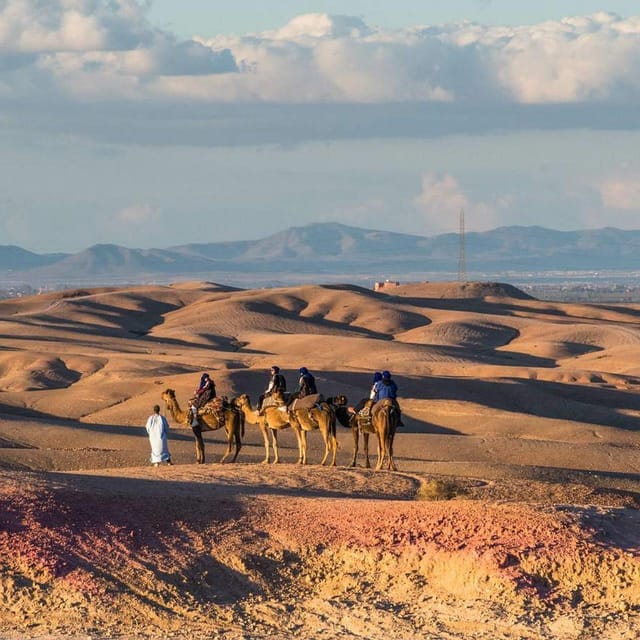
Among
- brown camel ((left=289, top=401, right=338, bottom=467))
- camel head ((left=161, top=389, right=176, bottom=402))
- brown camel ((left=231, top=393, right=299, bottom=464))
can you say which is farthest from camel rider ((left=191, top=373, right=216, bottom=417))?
brown camel ((left=289, top=401, right=338, bottom=467))

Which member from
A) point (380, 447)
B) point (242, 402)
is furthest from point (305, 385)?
point (242, 402)

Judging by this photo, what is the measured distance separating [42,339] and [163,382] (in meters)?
24.2

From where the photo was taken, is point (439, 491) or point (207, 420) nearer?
point (439, 491)

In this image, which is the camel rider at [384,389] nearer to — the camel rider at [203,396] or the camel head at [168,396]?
the camel rider at [203,396]

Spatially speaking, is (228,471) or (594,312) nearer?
(228,471)

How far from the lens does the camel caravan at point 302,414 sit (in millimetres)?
25858

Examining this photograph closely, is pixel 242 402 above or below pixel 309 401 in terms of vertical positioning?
below

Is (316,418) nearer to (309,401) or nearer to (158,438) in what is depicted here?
(309,401)

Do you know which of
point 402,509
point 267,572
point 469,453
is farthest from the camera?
point 469,453

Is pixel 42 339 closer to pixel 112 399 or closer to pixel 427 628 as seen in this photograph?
pixel 112 399

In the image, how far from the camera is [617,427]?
144 ft

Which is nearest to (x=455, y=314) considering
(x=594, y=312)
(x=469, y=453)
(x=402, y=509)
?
(x=594, y=312)

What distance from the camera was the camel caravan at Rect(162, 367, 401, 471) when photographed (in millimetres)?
25858

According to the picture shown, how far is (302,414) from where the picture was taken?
26.4 m
